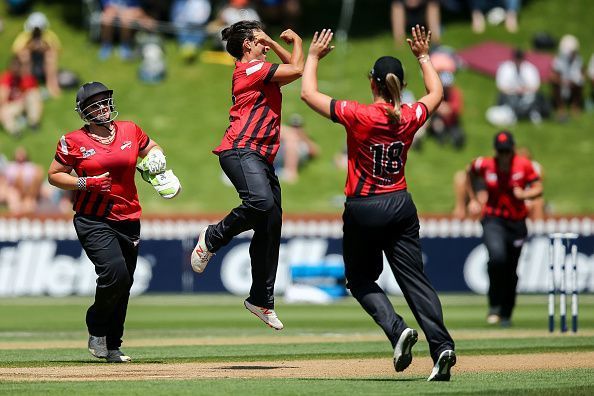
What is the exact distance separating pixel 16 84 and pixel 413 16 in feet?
31.5

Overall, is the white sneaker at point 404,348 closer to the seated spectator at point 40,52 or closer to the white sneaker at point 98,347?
the white sneaker at point 98,347

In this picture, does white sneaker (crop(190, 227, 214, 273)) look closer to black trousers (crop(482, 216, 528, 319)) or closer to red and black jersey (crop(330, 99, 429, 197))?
red and black jersey (crop(330, 99, 429, 197))

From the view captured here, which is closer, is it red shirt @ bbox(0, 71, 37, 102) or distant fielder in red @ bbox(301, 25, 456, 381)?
distant fielder in red @ bbox(301, 25, 456, 381)

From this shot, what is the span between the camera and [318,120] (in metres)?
31.2

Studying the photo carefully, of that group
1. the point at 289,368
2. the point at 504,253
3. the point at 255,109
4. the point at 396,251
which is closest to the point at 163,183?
the point at 255,109

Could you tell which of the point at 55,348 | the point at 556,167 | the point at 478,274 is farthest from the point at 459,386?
the point at 556,167

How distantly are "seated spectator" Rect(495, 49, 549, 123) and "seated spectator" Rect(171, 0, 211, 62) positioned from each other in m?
7.14

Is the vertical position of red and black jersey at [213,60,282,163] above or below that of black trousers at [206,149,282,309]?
above

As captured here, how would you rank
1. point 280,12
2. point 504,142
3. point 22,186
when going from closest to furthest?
point 504,142, point 22,186, point 280,12

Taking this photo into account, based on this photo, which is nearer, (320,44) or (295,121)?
(320,44)

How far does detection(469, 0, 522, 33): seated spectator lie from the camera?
112ft

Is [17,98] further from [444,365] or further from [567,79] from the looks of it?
[444,365]

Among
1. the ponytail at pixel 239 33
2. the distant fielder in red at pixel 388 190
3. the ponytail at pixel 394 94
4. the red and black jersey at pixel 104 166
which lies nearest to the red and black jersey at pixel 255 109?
the ponytail at pixel 239 33

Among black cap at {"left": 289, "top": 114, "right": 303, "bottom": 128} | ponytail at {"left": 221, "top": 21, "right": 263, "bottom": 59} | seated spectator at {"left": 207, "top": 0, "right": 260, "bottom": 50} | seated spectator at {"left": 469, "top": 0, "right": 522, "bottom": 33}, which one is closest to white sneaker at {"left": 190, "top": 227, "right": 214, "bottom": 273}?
ponytail at {"left": 221, "top": 21, "right": 263, "bottom": 59}
